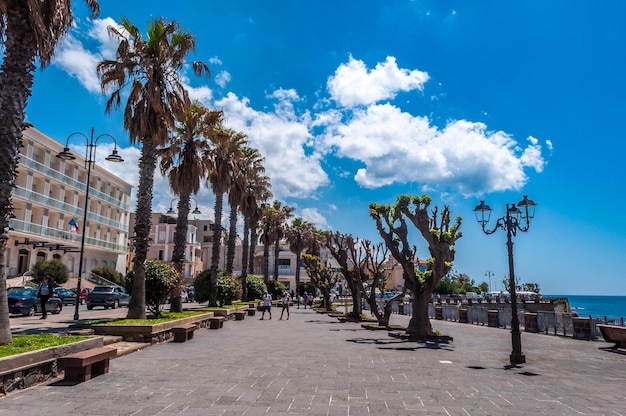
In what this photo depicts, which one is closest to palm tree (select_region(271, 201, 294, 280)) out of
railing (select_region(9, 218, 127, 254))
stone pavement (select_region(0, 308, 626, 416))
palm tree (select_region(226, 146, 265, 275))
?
palm tree (select_region(226, 146, 265, 275))

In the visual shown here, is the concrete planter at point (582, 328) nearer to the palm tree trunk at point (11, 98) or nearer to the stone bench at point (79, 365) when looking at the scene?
the stone bench at point (79, 365)

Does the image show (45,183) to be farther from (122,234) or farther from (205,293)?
(205,293)

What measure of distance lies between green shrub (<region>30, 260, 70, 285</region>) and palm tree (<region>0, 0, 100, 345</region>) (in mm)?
30018

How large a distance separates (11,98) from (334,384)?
854cm

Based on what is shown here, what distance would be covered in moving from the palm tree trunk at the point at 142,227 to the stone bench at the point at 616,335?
51.9ft

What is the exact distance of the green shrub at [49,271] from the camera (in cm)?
3575

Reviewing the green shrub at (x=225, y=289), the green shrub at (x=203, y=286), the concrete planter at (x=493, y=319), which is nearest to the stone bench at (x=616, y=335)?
the concrete planter at (x=493, y=319)

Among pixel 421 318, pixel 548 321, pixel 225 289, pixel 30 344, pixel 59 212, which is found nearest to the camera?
pixel 30 344

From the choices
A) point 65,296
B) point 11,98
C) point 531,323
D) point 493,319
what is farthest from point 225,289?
point 11,98

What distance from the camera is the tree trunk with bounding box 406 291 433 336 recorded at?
1672 centimetres

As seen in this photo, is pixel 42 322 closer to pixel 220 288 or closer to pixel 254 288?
pixel 220 288

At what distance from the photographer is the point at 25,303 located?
21.0 metres

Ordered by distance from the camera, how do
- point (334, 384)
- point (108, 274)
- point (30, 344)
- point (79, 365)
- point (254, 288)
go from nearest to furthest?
point (79, 365)
point (334, 384)
point (30, 344)
point (254, 288)
point (108, 274)

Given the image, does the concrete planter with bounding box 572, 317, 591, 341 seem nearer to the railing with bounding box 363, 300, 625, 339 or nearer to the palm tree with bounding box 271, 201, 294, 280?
the railing with bounding box 363, 300, 625, 339
